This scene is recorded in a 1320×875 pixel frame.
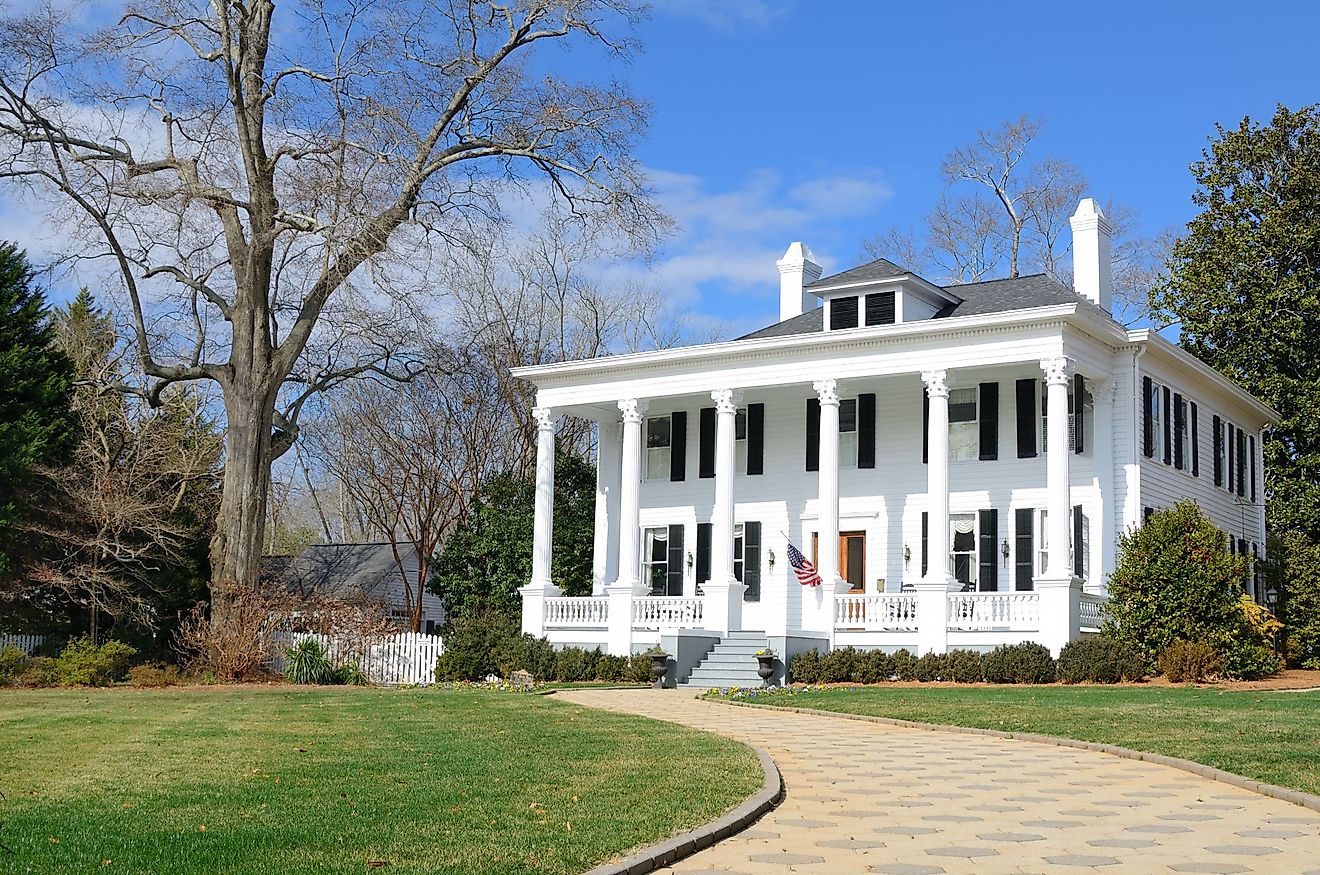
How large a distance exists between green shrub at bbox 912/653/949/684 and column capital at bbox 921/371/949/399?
16.7 feet

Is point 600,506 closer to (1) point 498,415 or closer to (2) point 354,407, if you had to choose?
(1) point 498,415

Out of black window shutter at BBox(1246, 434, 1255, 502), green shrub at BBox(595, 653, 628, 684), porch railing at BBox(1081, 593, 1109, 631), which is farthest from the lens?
black window shutter at BBox(1246, 434, 1255, 502)

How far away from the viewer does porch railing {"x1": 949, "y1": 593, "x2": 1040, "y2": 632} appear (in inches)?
977

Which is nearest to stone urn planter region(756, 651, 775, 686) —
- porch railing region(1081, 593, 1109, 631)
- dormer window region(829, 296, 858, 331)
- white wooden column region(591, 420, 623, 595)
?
porch railing region(1081, 593, 1109, 631)

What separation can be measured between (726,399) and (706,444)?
116 inches

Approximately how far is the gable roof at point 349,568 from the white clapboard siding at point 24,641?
12961 mm

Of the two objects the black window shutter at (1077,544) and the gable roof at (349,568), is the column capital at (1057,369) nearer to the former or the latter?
the black window shutter at (1077,544)

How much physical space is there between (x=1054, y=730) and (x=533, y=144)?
19081 mm

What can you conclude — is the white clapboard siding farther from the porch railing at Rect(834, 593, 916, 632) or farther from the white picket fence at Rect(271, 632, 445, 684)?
the porch railing at Rect(834, 593, 916, 632)

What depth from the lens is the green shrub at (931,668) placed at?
24.6 meters

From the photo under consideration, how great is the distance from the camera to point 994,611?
25.2 metres

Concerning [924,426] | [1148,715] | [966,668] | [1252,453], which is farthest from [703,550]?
[1148,715]

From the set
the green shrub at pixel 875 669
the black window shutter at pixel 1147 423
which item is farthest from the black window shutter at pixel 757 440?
the black window shutter at pixel 1147 423

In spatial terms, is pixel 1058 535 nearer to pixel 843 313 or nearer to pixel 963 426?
pixel 963 426
